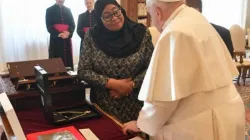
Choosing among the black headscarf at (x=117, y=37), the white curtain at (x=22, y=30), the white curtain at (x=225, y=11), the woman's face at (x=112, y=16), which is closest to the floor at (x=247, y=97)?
the black headscarf at (x=117, y=37)

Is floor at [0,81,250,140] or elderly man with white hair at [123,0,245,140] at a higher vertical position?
elderly man with white hair at [123,0,245,140]

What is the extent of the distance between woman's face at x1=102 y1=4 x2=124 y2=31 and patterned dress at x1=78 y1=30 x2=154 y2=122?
0.16 metres

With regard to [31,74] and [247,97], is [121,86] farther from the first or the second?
[247,97]

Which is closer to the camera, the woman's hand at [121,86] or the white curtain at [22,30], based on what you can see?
the woman's hand at [121,86]

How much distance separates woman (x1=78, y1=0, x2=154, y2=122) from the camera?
5.71ft

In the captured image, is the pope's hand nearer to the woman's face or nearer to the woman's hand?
the woman's hand

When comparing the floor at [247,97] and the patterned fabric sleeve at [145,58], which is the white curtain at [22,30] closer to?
the floor at [247,97]

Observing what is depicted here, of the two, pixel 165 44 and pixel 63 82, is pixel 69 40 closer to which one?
pixel 63 82

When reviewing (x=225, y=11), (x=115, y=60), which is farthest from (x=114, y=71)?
(x=225, y=11)

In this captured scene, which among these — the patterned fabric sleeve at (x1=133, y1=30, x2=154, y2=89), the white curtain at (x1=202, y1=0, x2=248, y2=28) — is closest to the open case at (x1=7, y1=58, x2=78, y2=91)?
the patterned fabric sleeve at (x1=133, y1=30, x2=154, y2=89)

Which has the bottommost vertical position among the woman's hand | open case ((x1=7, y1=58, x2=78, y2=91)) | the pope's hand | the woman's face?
the pope's hand

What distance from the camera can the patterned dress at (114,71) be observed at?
5.72 feet

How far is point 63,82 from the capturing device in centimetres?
176

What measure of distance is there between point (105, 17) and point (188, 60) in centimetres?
78
